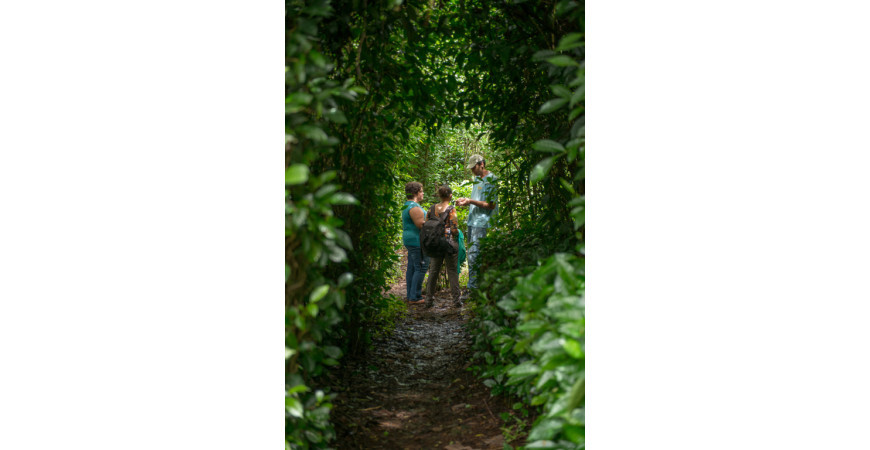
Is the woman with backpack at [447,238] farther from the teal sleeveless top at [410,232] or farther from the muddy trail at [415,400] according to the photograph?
the muddy trail at [415,400]

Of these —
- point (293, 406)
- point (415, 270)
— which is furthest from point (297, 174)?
point (415, 270)

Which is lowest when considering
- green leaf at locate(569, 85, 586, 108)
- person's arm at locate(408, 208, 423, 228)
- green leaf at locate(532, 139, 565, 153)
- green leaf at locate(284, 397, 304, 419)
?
green leaf at locate(284, 397, 304, 419)

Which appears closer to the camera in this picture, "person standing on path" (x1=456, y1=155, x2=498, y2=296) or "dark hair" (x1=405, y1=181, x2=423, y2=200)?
"person standing on path" (x1=456, y1=155, x2=498, y2=296)

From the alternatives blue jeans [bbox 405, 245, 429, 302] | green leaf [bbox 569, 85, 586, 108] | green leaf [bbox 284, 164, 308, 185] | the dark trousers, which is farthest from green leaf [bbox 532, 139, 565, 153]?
blue jeans [bbox 405, 245, 429, 302]

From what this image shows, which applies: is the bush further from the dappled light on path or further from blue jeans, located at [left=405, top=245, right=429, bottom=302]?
blue jeans, located at [left=405, top=245, right=429, bottom=302]

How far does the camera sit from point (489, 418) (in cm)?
260

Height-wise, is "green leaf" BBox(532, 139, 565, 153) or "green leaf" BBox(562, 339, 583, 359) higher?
"green leaf" BBox(532, 139, 565, 153)

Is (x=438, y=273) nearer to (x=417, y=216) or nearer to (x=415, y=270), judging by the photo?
(x=415, y=270)

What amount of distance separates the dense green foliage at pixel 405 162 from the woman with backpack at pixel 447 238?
0.61 metres

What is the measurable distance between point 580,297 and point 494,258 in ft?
6.73

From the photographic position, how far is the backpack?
16.3ft

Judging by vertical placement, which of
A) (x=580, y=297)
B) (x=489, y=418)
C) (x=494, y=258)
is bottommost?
(x=489, y=418)

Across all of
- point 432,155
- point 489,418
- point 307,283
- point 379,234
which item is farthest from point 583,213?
point 432,155

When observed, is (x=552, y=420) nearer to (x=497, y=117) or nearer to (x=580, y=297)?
(x=580, y=297)
